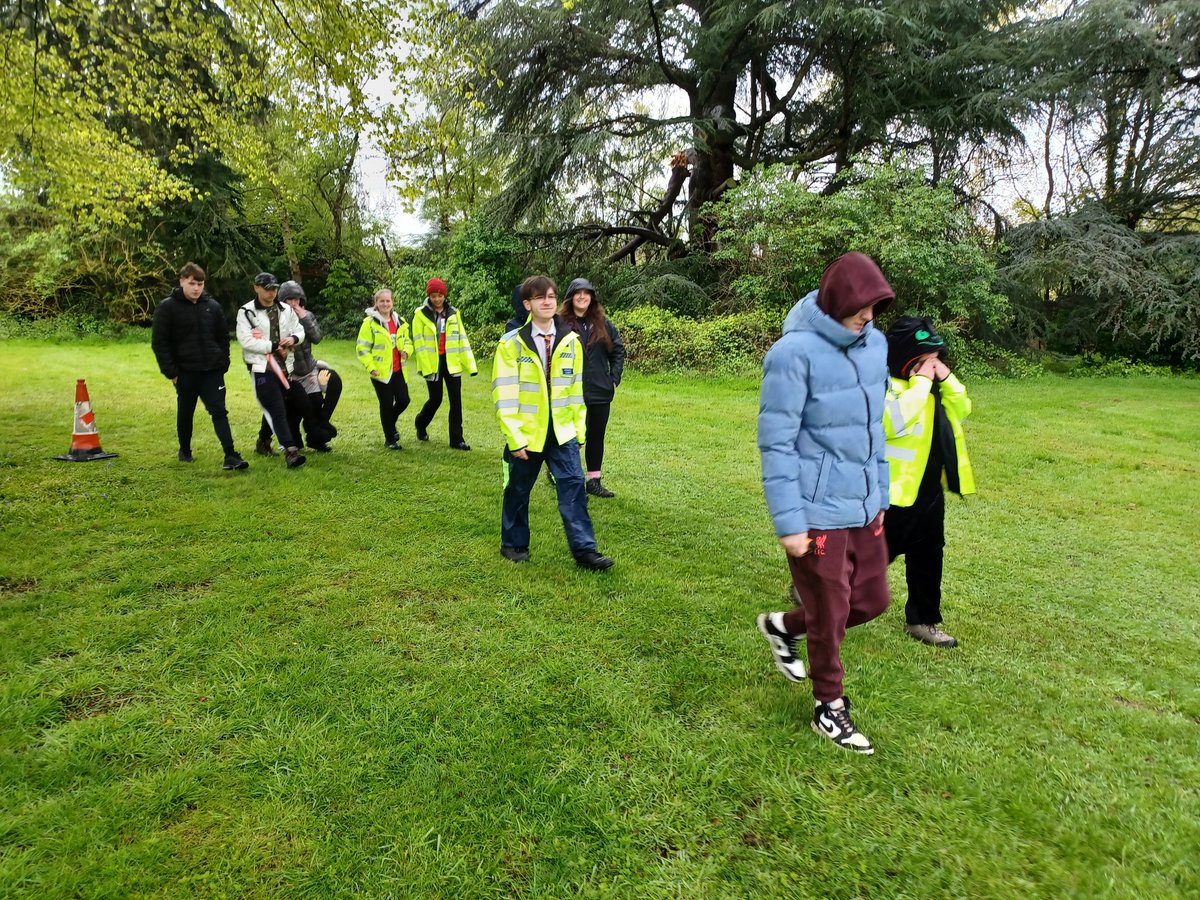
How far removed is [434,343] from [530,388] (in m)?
3.78

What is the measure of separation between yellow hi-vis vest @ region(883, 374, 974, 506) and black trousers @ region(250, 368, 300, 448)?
19.2 feet

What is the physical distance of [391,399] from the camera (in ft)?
26.1

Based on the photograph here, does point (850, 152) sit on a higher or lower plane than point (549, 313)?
higher

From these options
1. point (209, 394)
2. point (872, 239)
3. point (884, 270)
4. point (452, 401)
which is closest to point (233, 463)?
point (209, 394)

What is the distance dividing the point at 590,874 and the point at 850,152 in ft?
57.2

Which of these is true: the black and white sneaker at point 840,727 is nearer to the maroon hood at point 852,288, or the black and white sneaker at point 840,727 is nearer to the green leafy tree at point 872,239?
the maroon hood at point 852,288

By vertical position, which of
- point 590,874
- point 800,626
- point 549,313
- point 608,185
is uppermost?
point 608,185

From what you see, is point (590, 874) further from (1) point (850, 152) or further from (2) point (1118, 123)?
(2) point (1118, 123)

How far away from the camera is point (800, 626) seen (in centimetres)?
319

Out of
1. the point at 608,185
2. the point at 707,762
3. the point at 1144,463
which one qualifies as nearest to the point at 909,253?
the point at 1144,463

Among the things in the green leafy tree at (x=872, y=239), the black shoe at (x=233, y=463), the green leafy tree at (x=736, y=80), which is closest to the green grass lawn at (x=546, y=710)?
the black shoe at (x=233, y=463)

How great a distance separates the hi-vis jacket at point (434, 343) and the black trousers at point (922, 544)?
5.32m

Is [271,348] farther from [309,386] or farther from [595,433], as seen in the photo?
[595,433]

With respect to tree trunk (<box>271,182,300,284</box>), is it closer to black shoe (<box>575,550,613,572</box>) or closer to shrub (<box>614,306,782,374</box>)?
shrub (<box>614,306,782,374</box>)
